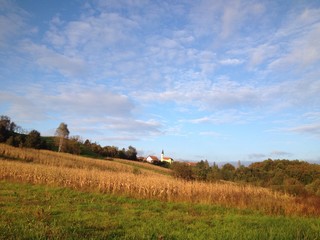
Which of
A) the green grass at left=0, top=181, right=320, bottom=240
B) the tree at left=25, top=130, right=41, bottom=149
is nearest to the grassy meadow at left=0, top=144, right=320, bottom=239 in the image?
the green grass at left=0, top=181, right=320, bottom=240

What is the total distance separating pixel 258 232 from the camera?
31.2 feet

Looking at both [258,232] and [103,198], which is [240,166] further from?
[258,232]

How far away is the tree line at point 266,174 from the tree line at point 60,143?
105ft

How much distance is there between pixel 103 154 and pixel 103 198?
72.2 m

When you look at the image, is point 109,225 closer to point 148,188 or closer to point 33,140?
point 148,188

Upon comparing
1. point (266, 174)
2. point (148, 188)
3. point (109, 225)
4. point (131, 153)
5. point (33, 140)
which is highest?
point (131, 153)

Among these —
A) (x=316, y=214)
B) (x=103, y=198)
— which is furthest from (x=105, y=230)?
(x=316, y=214)

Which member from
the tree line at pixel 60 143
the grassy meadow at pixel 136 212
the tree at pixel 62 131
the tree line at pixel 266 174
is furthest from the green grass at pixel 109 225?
the tree at pixel 62 131

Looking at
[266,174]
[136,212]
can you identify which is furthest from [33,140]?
[136,212]

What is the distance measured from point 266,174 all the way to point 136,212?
179 ft

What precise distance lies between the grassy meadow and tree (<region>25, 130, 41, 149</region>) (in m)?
41.9

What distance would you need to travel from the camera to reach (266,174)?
61.4 metres

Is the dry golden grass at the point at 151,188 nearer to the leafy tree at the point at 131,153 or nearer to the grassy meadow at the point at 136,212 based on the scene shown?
the grassy meadow at the point at 136,212

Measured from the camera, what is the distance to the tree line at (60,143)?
6081 centimetres
